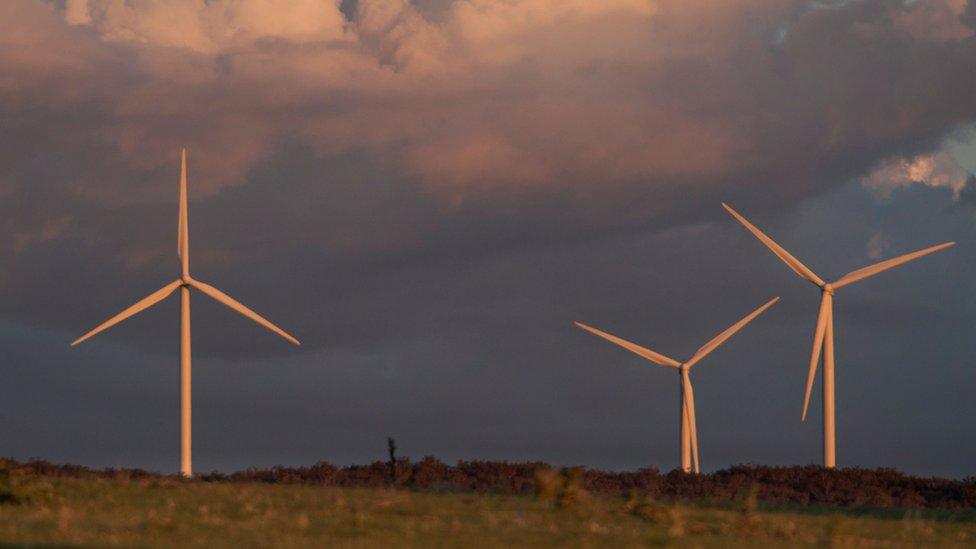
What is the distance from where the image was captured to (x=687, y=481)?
62.5 m

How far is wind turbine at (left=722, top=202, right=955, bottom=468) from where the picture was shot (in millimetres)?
74000

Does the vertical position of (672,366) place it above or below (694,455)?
above

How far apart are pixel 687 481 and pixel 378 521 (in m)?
31.9

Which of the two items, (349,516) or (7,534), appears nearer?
(7,534)

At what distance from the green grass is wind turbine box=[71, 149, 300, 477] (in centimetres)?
2249

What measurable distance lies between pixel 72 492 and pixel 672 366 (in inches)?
1886

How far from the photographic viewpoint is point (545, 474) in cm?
3581

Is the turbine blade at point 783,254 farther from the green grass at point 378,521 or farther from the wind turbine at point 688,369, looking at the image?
the green grass at point 378,521

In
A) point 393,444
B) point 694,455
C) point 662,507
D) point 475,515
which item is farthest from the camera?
point 694,455

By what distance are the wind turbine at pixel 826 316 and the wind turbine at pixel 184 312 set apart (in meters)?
26.4

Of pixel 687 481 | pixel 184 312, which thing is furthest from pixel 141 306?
pixel 687 481

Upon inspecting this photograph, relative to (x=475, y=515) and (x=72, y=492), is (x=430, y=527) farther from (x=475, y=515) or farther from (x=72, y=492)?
(x=72, y=492)

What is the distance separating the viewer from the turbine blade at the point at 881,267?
251ft

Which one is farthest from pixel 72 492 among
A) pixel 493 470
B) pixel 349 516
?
pixel 493 470
